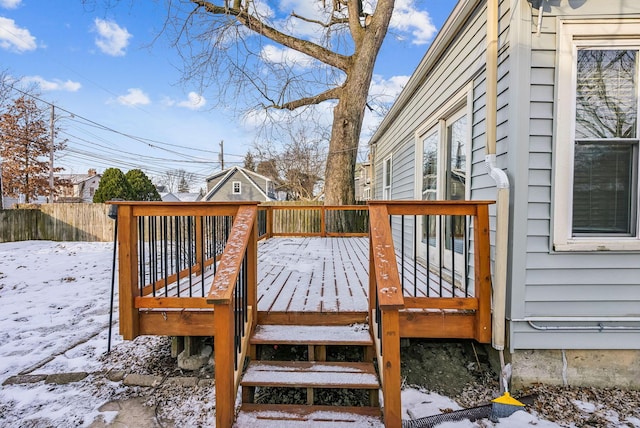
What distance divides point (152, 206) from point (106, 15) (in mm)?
6836

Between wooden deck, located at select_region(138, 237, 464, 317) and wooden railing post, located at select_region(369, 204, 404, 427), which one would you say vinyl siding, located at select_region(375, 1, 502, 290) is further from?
wooden railing post, located at select_region(369, 204, 404, 427)

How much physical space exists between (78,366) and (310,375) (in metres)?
2.10

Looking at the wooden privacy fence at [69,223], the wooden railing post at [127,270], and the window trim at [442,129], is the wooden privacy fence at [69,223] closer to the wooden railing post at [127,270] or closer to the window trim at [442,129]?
the wooden railing post at [127,270]

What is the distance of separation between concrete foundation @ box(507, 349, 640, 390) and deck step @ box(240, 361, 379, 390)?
1122 mm

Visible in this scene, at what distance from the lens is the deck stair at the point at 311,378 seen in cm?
191

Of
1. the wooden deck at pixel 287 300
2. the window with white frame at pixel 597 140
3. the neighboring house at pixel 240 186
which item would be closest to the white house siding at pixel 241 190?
the neighboring house at pixel 240 186

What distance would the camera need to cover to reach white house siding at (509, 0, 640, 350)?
2262 millimetres

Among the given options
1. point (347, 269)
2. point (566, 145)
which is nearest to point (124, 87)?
point (347, 269)

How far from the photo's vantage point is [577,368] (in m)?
2.35

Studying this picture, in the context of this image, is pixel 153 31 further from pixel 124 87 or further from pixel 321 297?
pixel 124 87

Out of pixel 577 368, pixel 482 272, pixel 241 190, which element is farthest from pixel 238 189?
pixel 577 368

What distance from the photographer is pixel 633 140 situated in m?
2.27

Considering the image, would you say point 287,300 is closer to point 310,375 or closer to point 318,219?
point 310,375

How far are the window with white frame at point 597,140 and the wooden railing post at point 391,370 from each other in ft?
4.65
